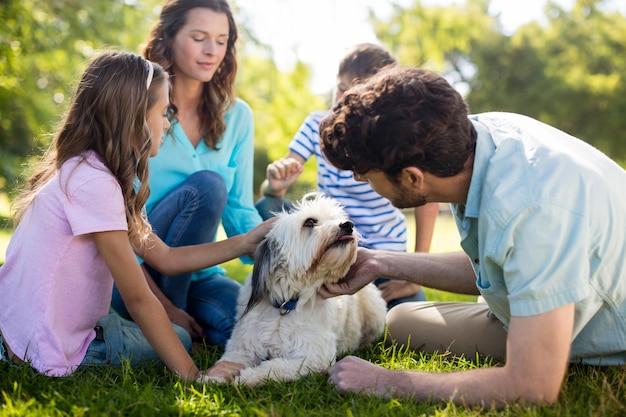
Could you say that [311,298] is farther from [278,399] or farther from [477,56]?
[477,56]

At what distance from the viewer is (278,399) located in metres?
2.68

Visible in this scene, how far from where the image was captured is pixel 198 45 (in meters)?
4.01

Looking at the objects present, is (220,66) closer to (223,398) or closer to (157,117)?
(157,117)

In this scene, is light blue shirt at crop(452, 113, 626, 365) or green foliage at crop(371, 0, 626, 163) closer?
light blue shirt at crop(452, 113, 626, 365)

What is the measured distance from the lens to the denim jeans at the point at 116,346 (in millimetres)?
3043

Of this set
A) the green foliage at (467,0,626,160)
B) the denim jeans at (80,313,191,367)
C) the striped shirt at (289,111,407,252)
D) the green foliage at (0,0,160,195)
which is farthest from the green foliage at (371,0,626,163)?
the denim jeans at (80,313,191,367)

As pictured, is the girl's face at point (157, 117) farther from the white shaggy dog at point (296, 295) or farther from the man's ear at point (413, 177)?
the man's ear at point (413, 177)

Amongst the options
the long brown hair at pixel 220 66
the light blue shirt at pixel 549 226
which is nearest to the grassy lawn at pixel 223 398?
the light blue shirt at pixel 549 226

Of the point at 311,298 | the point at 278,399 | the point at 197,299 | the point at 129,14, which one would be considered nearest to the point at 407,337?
the point at 311,298

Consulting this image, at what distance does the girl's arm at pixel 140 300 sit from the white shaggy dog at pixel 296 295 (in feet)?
1.01

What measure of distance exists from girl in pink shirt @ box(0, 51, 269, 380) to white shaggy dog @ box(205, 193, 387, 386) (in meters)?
0.24

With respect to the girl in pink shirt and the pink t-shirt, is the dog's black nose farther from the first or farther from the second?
the pink t-shirt

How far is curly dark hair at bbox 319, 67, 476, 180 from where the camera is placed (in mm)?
2387

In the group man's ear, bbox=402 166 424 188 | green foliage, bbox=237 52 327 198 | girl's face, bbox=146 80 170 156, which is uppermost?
girl's face, bbox=146 80 170 156
